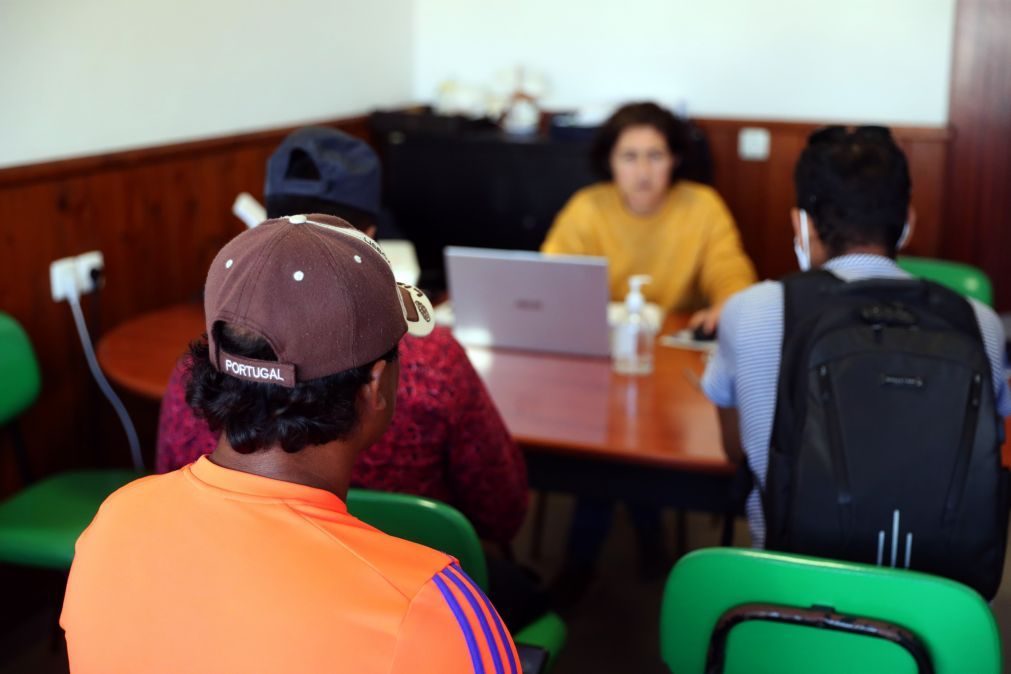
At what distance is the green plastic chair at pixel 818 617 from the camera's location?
1.42 m

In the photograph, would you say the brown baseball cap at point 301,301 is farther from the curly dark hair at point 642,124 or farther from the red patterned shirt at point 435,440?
the curly dark hair at point 642,124

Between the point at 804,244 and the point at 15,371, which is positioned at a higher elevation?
the point at 804,244

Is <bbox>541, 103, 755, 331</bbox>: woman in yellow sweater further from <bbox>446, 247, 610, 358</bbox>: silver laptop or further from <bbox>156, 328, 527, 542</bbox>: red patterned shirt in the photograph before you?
<bbox>156, 328, 527, 542</bbox>: red patterned shirt

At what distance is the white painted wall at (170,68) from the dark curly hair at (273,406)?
193 centimetres

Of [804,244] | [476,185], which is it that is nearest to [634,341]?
[804,244]

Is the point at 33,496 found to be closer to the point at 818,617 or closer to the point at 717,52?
the point at 818,617

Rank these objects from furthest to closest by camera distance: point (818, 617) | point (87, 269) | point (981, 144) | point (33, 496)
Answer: point (981, 144), point (87, 269), point (33, 496), point (818, 617)

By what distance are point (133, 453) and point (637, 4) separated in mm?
2609

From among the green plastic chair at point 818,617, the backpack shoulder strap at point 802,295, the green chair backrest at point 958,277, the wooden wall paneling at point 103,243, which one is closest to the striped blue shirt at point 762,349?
the backpack shoulder strap at point 802,295

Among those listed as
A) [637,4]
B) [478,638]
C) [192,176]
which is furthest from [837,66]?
[478,638]

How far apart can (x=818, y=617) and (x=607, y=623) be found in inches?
56.6

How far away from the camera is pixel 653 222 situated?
3.31m

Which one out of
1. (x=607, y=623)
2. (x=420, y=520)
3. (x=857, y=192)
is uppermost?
(x=857, y=192)

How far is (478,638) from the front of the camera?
3.23ft
